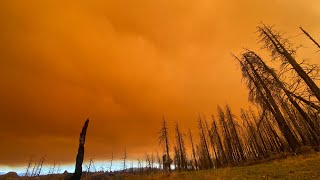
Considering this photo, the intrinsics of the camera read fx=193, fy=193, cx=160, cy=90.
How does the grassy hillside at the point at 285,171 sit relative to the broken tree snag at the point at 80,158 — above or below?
below

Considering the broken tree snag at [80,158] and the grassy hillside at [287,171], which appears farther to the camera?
the grassy hillside at [287,171]

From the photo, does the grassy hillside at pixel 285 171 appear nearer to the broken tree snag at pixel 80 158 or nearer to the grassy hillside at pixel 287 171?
the grassy hillside at pixel 287 171

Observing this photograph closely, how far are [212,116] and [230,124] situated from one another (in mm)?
6389

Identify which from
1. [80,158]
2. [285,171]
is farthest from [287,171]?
[80,158]

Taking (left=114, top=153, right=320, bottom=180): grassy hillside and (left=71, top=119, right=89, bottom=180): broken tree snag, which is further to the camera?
(left=114, top=153, right=320, bottom=180): grassy hillside

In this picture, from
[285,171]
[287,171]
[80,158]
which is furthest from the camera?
[285,171]

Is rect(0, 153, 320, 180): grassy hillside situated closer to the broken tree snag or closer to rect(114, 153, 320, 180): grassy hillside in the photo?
rect(114, 153, 320, 180): grassy hillside

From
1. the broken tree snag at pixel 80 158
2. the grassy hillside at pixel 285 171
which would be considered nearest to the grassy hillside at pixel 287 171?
the grassy hillside at pixel 285 171

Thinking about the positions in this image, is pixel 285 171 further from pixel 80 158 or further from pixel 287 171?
pixel 80 158

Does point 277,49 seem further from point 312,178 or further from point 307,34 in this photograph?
point 312,178

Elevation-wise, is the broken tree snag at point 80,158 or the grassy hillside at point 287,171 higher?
the broken tree snag at point 80,158

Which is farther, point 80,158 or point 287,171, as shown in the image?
point 287,171

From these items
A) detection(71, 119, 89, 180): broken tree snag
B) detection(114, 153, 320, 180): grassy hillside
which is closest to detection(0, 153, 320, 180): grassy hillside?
detection(114, 153, 320, 180): grassy hillside

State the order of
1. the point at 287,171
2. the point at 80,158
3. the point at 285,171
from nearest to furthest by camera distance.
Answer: the point at 80,158 → the point at 287,171 → the point at 285,171
